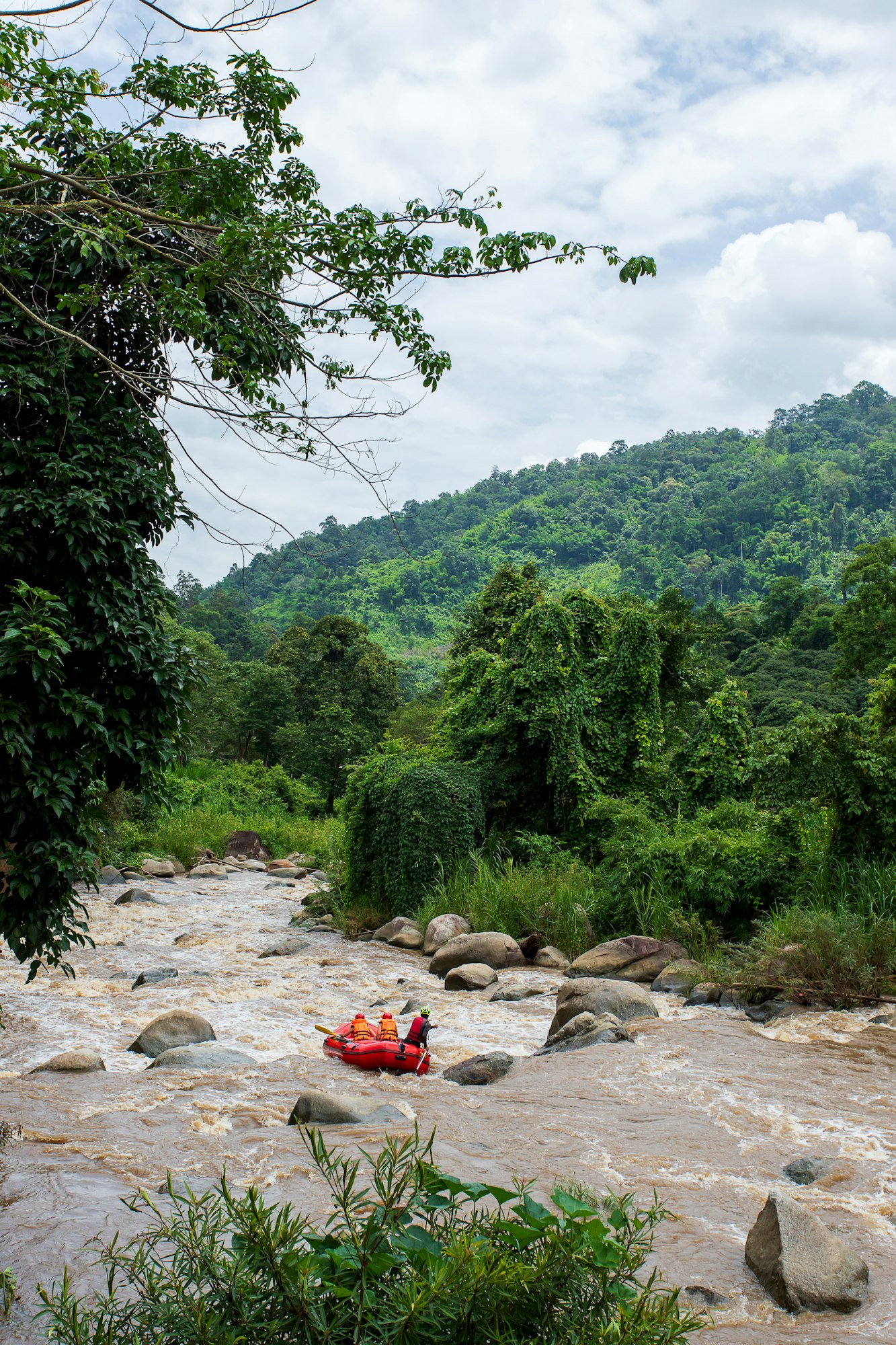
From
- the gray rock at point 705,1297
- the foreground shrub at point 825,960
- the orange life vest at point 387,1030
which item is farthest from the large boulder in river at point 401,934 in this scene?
the gray rock at point 705,1297

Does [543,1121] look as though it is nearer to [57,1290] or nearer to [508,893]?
[57,1290]

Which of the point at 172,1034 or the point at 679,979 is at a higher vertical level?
the point at 172,1034

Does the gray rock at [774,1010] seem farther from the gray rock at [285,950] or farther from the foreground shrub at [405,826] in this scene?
the foreground shrub at [405,826]

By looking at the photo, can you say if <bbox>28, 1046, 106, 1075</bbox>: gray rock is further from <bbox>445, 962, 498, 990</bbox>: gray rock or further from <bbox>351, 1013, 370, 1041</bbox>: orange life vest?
<bbox>445, 962, 498, 990</bbox>: gray rock

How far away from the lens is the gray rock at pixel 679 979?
9.06m

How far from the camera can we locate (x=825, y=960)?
26.9ft

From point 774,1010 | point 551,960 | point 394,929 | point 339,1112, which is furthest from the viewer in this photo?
point 394,929

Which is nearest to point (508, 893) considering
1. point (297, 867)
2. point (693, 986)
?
point (693, 986)

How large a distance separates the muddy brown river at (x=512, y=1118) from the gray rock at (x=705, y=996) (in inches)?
6.6

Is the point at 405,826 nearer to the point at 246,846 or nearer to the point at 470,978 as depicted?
the point at 470,978

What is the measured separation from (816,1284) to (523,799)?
12.5 m

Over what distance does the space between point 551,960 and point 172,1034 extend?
4.88 meters

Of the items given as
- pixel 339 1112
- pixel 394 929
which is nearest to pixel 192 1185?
pixel 339 1112

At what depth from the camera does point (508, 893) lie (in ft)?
39.9
